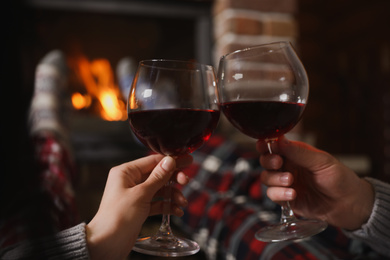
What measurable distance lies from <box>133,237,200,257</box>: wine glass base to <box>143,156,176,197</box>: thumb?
0.26ft

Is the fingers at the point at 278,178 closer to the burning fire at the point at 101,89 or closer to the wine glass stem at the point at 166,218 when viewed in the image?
the wine glass stem at the point at 166,218

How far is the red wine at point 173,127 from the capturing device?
1.80ft

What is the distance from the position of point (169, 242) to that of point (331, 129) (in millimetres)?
2634

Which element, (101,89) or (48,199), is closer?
(48,199)

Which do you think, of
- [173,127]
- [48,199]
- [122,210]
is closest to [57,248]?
[122,210]

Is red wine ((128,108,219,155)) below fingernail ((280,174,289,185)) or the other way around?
the other way around

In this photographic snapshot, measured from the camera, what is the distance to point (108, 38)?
1759 millimetres

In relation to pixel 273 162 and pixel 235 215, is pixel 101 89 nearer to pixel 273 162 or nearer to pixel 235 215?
pixel 235 215

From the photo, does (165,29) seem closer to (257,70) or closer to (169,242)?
(257,70)

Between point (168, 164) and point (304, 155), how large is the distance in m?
0.24

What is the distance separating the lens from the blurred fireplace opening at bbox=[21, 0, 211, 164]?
1623 mm

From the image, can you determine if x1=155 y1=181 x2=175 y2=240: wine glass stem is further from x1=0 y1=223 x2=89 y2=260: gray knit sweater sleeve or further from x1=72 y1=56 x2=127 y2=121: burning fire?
x1=72 y1=56 x2=127 y2=121: burning fire

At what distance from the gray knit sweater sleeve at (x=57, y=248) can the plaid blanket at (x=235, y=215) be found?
0.38m

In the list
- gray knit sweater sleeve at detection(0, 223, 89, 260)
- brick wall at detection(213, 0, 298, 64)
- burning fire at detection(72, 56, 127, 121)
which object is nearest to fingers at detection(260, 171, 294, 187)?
gray knit sweater sleeve at detection(0, 223, 89, 260)
